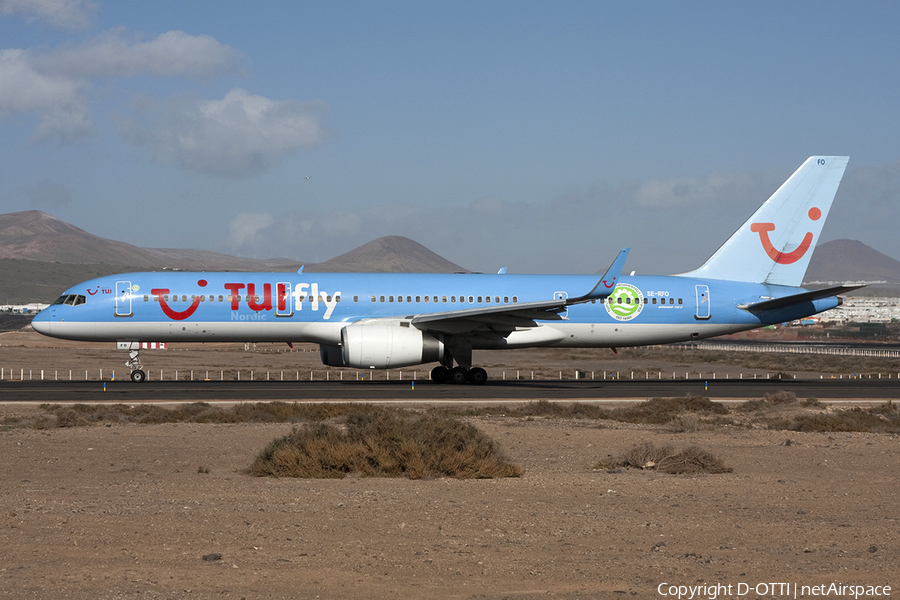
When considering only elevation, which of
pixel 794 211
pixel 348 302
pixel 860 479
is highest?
pixel 794 211

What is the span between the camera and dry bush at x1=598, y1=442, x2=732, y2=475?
13.8 metres

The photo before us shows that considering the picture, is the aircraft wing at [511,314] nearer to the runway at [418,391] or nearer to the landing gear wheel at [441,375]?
the runway at [418,391]

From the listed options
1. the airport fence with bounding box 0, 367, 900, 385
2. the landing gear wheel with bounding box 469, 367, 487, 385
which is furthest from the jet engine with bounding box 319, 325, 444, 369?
the airport fence with bounding box 0, 367, 900, 385

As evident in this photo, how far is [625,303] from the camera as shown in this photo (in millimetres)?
34000

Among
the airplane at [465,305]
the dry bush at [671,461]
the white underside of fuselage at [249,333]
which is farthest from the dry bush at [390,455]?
the white underside of fuselage at [249,333]

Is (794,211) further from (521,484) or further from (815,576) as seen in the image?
(815,576)

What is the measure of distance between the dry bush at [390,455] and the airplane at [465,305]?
49.4ft

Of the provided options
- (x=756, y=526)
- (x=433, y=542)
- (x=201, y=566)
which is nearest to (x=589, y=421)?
(x=756, y=526)

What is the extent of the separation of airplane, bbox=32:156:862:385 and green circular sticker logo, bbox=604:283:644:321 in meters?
0.04

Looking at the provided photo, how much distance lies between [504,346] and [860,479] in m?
19.5

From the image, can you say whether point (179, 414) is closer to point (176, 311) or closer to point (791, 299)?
point (176, 311)

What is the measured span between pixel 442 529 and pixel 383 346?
66.0 ft

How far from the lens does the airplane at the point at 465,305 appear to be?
101 ft

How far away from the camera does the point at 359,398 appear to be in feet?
86.8
